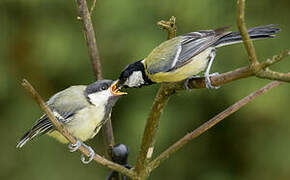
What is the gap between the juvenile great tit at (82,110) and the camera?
133 cm

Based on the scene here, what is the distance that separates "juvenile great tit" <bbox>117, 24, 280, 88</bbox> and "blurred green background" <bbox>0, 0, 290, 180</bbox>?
629 mm

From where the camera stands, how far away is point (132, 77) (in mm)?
1392

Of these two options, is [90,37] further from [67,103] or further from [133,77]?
[67,103]

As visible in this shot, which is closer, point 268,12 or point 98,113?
point 98,113

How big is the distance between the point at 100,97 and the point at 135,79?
0.13 metres

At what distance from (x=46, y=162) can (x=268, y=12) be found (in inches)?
58.0

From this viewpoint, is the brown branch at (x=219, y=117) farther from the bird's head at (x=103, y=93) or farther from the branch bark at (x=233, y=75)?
the bird's head at (x=103, y=93)

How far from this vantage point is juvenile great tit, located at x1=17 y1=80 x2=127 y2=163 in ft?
4.37

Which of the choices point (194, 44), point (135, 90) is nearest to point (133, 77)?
point (194, 44)

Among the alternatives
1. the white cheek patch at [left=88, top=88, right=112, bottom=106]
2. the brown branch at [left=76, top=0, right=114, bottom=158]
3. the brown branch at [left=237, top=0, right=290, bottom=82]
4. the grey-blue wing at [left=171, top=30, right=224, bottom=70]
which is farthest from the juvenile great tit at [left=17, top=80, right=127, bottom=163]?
the brown branch at [left=237, top=0, right=290, bottom=82]

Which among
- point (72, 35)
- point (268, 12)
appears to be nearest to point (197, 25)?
point (268, 12)

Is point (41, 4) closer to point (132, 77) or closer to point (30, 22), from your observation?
point (30, 22)

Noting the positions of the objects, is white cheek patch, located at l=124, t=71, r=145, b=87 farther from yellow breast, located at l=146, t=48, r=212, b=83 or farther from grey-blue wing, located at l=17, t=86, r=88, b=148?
grey-blue wing, located at l=17, t=86, r=88, b=148

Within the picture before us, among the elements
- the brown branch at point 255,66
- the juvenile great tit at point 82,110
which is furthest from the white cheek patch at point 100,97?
the brown branch at point 255,66
